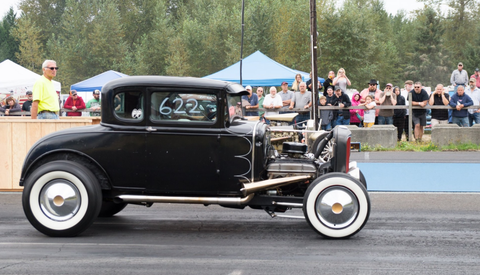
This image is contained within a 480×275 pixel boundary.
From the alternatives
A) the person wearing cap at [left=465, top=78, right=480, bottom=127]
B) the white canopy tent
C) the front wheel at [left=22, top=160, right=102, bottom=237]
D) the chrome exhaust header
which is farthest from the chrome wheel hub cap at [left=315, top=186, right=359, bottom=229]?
the white canopy tent

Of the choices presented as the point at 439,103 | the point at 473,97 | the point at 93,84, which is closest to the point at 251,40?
the point at 93,84

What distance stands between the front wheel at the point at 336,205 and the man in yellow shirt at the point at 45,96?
5.43 metres

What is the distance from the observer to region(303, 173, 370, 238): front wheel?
244 inches

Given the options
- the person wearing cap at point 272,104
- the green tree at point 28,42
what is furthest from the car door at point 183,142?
the green tree at point 28,42

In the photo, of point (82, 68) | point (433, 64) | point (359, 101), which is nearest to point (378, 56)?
point (433, 64)

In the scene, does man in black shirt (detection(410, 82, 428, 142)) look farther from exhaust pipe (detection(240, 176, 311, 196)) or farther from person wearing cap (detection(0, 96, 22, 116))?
person wearing cap (detection(0, 96, 22, 116))

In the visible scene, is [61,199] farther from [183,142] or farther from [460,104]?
[460,104]

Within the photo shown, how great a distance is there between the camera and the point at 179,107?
21.1 feet

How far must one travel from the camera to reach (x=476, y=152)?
15.4 m

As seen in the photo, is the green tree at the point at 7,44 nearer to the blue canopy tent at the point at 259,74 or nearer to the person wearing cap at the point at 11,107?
the blue canopy tent at the point at 259,74

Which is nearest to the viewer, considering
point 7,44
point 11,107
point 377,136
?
point 377,136

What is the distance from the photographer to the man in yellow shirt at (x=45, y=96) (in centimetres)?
954

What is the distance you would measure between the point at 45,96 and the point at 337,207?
5.79 meters

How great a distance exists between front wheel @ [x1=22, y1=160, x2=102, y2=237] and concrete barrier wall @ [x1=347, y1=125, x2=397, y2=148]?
1110 centimetres
